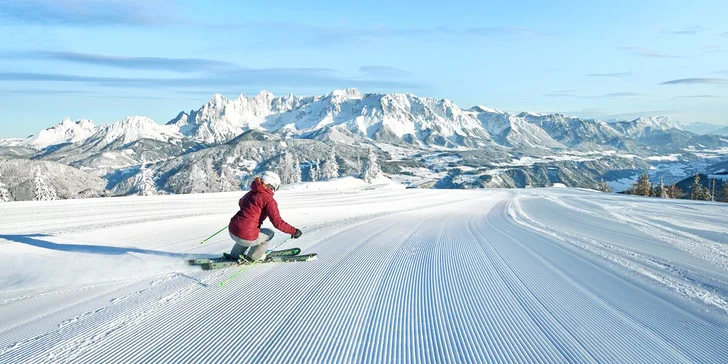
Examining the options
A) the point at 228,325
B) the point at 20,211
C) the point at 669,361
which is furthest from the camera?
the point at 20,211

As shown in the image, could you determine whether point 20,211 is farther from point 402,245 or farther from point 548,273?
point 548,273

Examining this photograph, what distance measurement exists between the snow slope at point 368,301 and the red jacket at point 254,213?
78 cm

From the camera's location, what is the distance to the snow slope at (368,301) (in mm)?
4422

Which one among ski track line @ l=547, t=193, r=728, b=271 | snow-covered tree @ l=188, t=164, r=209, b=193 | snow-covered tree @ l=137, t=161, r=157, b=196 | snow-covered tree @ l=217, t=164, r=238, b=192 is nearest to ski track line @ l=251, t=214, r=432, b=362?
ski track line @ l=547, t=193, r=728, b=271

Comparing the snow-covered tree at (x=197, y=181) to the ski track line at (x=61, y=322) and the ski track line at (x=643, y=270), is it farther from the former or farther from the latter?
the ski track line at (x=61, y=322)

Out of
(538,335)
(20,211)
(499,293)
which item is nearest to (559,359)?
(538,335)

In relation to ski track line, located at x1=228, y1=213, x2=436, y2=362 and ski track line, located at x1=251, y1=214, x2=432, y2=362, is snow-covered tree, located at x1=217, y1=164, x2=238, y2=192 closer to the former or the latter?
ski track line, located at x1=228, y1=213, x2=436, y2=362

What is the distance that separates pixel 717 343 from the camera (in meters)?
4.67

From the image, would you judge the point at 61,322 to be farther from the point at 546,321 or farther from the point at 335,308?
the point at 546,321

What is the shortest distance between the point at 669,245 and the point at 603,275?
5.33 metres

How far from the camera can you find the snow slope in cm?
442

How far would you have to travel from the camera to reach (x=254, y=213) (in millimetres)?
7535

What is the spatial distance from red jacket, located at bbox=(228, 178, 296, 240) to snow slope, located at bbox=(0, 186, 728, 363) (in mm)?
783

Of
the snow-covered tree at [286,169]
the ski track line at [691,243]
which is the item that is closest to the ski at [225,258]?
the ski track line at [691,243]
